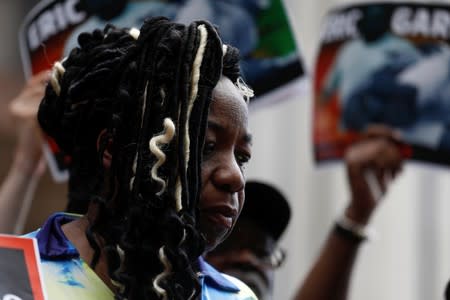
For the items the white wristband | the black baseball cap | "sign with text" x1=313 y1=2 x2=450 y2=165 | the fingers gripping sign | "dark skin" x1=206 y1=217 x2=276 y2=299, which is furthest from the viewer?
"sign with text" x1=313 y1=2 x2=450 y2=165

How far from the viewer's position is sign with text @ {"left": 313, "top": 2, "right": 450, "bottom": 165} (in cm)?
598

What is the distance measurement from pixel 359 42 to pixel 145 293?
126 inches

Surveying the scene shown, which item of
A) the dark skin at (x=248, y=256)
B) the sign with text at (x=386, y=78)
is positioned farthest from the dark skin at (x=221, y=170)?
the sign with text at (x=386, y=78)

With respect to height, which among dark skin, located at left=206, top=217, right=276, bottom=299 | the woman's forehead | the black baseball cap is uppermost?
the woman's forehead

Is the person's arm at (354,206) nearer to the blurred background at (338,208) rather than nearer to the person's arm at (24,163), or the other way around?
the person's arm at (24,163)

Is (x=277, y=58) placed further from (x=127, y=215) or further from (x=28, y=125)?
(x=127, y=215)

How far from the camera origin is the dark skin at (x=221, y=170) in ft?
10.9

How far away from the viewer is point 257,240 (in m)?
5.39

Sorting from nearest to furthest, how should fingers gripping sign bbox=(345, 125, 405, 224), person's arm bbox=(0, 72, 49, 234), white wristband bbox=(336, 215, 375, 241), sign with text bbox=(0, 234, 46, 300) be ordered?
sign with text bbox=(0, 234, 46, 300), person's arm bbox=(0, 72, 49, 234), white wristband bbox=(336, 215, 375, 241), fingers gripping sign bbox=(345, 125, 405, 224)

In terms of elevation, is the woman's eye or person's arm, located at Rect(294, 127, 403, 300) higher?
the woman's eye

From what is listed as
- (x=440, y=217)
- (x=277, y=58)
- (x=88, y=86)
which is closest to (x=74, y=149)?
(x=88, y=86)

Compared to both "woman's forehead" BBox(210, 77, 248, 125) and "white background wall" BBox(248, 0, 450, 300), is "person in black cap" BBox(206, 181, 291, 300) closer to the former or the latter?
"woman's forehead" BBox(210, 77, 248, 125)

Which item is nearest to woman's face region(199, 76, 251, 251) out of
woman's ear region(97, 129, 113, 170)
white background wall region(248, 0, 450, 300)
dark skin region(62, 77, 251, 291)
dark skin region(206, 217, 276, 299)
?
dark skin region(62, 77, 251, 291)

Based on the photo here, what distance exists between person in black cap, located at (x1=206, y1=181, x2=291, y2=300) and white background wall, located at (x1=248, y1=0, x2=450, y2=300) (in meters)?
5.13
